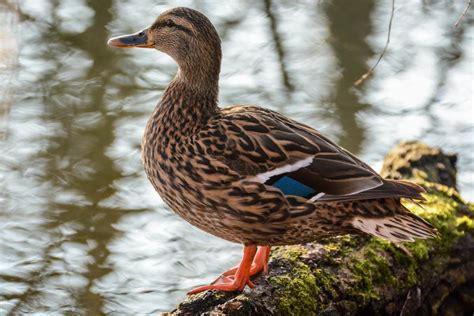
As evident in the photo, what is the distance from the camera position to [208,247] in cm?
735

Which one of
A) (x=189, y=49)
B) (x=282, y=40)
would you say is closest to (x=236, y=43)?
(x=282, y=40)

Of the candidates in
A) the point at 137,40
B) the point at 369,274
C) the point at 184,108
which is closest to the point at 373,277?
the point at 369,274

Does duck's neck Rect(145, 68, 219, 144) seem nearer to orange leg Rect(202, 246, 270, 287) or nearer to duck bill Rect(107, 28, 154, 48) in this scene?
duck bill Rect(107, 28, 154, 48)

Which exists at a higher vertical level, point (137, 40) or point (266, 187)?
point (137, 40)

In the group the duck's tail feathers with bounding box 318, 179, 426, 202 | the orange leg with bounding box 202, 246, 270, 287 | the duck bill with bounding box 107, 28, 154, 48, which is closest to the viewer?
the duck's tail feathers with bounding box 318, 179, 426, 202

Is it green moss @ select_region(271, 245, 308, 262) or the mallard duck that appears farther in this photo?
green moss @ select_region(271, 245, 308, 262)

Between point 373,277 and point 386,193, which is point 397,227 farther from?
point 373,277

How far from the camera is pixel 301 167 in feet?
15.7

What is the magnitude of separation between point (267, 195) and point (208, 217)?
330 millimetres

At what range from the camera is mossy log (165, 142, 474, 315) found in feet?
15.3

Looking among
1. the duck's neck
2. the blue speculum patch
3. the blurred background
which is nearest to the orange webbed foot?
the blue speculum patch

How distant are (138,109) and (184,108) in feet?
11.8

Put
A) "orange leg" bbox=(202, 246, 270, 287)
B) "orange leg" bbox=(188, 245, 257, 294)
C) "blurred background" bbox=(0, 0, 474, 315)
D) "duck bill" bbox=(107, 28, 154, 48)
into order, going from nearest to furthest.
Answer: "orange leg" bbox=(188, 245, 257, 294) → "orange leg" bbox=(202, 246, 270, 287) → "duck bill" bbox=(107, 28, 154, 48) → "blurred background" bbox=(0, 0, 474, 315)

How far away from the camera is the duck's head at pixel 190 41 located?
17.4 ft
